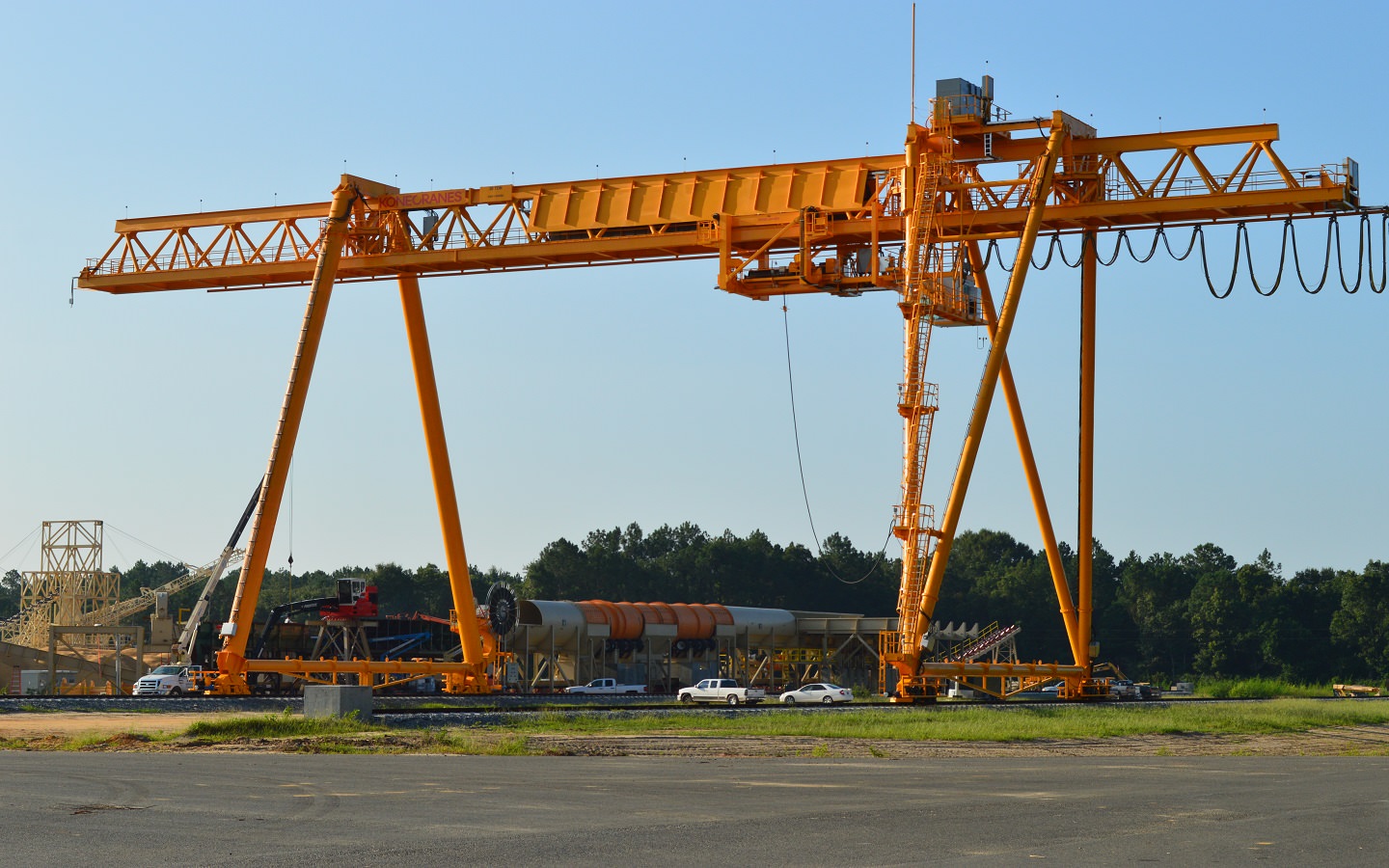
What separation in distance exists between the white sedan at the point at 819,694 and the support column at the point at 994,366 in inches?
523

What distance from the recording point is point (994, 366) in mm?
34625

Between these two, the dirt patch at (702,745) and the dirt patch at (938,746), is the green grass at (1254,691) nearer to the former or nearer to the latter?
the dirt patch at (702,745)

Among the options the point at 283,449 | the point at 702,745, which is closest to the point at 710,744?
the point at 702,745


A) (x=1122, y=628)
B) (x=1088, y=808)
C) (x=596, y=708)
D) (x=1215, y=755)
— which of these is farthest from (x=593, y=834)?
(x=1122, y=628)

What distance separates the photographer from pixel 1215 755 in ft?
73.9

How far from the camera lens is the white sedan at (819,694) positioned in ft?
157

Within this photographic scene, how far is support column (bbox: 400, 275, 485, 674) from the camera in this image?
41062 mm

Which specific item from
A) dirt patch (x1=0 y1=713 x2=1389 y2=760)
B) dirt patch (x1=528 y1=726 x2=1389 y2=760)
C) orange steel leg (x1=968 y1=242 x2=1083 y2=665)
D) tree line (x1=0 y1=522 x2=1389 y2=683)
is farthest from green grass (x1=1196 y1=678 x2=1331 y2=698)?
tree line (x1=0 y1=522 x2=1389 y2=683)

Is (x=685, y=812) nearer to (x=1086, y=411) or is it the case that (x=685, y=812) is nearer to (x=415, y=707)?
(x=415, y=707)

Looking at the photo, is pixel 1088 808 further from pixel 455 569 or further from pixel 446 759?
pixel 455 569

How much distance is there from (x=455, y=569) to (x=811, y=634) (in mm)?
32960

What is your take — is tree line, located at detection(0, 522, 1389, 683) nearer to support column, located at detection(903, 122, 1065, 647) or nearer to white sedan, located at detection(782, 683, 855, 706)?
white sedan, located at detection(782, 683, 855, 706)

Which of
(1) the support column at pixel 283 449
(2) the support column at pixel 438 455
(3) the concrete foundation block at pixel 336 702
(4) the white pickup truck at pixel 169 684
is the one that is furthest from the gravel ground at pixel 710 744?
(4) the white pickup truck at pixel 169 684

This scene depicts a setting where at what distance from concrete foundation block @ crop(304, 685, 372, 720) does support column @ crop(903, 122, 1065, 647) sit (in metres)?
12.9
